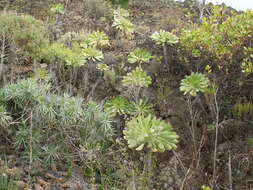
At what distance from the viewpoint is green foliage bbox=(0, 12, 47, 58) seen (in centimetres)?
617

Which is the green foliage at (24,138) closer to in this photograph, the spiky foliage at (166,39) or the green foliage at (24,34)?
the green foliage at (24,34)

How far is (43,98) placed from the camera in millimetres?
4297

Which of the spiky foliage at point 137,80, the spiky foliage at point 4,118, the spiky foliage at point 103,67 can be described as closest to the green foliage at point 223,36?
the spiky foliage at point 137,80

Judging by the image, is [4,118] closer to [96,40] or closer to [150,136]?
[150,136]

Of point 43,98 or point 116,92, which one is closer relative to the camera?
point 43,98

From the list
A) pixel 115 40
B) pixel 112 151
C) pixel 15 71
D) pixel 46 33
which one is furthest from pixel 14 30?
pixel 112 151

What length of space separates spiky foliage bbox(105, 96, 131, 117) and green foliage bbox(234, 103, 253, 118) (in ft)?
5.59

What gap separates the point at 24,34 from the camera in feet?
20.9

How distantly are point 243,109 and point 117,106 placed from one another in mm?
1956

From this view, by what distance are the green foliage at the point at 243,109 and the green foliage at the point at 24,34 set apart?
3718 millimetres

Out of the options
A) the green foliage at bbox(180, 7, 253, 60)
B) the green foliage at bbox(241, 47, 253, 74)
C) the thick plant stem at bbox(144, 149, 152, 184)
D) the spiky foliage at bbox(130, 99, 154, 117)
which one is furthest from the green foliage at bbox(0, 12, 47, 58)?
the green foliage at bbox(241, 47, 253, 74)

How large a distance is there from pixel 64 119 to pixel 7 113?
0.74 metres

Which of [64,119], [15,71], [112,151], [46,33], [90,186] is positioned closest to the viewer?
[90,186]

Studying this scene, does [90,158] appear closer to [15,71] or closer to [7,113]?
[7,113]
